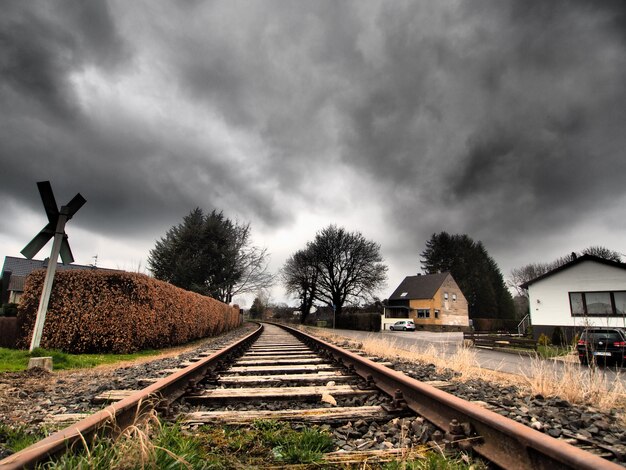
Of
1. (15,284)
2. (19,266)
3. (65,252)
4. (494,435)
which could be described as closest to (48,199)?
(65,252)

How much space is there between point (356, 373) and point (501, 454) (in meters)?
2.65

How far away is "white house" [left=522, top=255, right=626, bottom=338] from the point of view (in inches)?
776

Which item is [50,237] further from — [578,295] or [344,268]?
[344,268]

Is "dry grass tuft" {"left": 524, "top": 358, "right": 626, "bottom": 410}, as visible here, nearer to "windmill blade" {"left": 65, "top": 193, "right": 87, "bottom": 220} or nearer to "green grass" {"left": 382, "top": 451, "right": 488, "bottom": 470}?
"green grass" {"left": 382, "top": 451, "right": 488, "bottom": 470}

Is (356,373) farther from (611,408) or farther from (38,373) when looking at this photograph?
(38,373)

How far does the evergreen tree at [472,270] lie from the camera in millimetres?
63531

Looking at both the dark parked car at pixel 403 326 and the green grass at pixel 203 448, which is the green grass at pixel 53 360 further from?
the dark parked car at pixel 403 326

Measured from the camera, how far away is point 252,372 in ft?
15.8

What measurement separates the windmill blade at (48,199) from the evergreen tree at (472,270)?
197ft

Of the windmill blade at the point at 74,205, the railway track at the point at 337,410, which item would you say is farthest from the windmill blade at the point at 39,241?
the railway track at the point at 337,410

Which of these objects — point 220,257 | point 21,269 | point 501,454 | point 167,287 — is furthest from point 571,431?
point 21,269

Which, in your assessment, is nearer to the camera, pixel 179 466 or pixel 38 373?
pixel 179 466

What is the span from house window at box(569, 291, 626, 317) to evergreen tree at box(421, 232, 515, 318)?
129 feet

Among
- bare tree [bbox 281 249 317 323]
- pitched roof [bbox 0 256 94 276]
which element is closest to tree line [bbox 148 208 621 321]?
bare tree [bbox 281 249 317 323]
